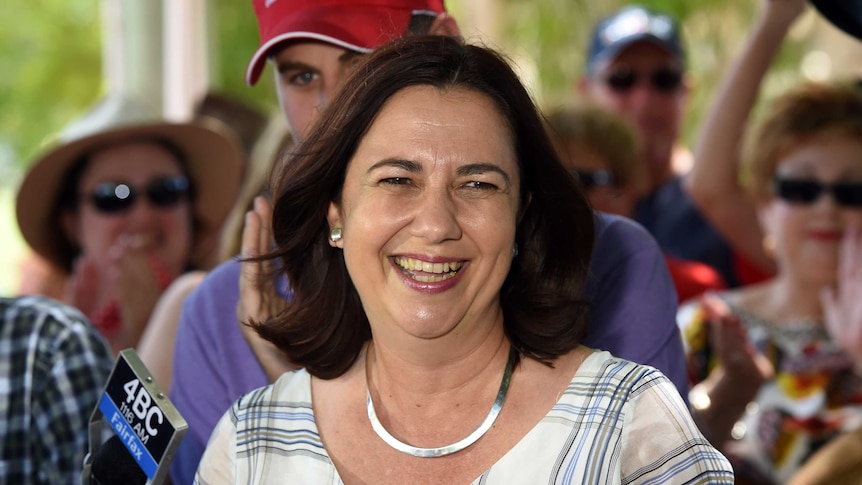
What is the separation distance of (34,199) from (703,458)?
9.65ft

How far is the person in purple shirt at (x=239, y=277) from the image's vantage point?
2.25 metres

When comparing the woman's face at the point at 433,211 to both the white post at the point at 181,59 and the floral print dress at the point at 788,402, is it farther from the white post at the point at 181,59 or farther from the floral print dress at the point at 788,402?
the white post at the point at 181,59

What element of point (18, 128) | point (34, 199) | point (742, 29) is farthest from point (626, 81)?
point (18, 128)

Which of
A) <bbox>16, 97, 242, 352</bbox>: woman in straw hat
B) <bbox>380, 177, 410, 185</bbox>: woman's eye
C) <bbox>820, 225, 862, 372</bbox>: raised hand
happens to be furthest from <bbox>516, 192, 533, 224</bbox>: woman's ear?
<bbox>16, 97, 242, 352</bbox>: woman in straw hat

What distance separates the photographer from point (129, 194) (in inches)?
160

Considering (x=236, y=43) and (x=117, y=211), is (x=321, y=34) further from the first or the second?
(x=236, y=43)

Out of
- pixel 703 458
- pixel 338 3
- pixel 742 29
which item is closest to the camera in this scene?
pixel 703 458

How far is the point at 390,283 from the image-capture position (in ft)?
6.38

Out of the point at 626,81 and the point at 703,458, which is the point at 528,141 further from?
the point at 626,81

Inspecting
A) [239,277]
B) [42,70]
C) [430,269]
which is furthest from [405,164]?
[42,70]

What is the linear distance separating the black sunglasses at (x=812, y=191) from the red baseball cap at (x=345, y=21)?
1810mm

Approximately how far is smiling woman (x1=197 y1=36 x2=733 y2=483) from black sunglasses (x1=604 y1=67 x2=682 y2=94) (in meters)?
3.21

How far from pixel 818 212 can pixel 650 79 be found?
5.34 ft

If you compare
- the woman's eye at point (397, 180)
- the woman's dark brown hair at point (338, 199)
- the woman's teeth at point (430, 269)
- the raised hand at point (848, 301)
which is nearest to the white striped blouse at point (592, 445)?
the woman's dark brown hair at point (338, 199)
